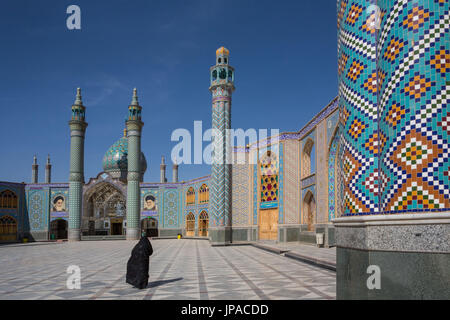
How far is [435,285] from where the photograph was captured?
2721mm

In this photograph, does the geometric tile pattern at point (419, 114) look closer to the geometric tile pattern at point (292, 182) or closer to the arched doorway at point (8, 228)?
the geometric tile pattern at point (292, 182)

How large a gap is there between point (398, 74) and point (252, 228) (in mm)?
16264

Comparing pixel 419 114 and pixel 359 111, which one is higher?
pixel 359 111

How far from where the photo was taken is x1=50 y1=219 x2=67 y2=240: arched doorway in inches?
970

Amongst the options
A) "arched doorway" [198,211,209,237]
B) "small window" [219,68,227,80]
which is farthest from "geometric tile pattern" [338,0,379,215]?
"arched doorway" [198,211,209,237]

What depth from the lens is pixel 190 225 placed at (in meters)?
24.6

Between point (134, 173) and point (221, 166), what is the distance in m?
8.64

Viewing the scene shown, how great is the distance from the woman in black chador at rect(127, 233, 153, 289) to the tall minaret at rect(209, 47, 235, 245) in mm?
10786

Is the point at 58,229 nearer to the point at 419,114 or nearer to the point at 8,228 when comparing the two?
the point at 8,228

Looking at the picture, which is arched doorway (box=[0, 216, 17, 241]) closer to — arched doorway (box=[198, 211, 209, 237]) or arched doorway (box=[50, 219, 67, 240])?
arched doorway (box=[50, 219, 67, 240])

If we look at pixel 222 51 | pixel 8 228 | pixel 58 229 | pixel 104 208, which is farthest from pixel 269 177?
pixel 8 228
